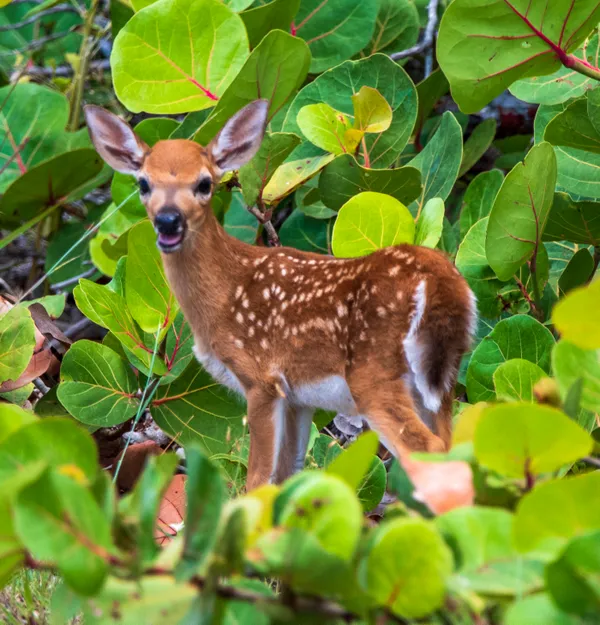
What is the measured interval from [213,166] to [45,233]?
2084mm

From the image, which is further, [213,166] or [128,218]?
[128,218]

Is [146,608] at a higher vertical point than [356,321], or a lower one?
higher

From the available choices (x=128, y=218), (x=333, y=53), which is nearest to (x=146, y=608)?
(x=128, y=218)

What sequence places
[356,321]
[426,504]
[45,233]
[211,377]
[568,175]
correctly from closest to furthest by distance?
[426,504] → [356,321] → [568,175] → [211,377] → [45,233]

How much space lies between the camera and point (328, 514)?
1206 millimetres

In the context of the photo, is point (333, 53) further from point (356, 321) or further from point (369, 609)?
point (369, 609)

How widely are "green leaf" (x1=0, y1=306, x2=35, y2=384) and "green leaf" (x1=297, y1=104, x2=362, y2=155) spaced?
113cm

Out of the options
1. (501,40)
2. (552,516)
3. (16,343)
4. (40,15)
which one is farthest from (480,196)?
(40,15)

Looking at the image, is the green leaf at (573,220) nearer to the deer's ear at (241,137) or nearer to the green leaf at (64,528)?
the deer's ear at (241,137)

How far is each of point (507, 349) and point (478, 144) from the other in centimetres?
168

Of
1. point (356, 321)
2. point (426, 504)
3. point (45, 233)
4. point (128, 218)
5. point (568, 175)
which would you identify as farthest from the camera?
point (45, 233)

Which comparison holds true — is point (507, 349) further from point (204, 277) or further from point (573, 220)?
point (204, 277)

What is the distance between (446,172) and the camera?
3.48 metres

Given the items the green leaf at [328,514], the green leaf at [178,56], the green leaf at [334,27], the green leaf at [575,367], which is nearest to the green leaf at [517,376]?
the green leaf at [575,367]
